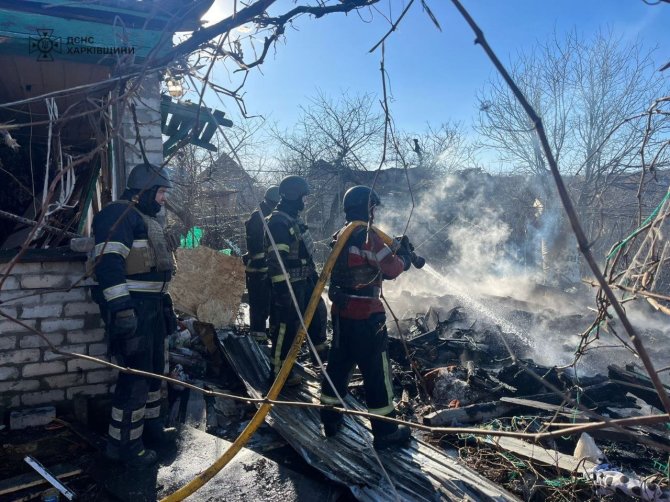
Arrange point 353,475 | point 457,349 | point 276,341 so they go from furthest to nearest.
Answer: point 457,349
point 276,341
point 353,475

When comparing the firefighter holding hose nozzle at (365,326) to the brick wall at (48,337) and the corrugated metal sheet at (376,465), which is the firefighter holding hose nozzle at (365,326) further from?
the brick wall at (48,337)

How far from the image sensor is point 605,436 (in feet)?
Answer: 13.9

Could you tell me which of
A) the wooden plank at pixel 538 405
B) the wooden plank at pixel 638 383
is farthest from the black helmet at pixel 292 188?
the wooden plank at pixel 638 383

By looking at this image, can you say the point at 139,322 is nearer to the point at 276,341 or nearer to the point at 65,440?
the point at 65,440

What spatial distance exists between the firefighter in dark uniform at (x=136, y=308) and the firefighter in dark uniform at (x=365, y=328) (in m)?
1.56

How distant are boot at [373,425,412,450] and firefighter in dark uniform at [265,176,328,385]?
5.50 feet

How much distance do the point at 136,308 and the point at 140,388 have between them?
2.19 ft

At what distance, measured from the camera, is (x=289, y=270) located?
5652 millimetres

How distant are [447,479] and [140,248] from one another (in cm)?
317

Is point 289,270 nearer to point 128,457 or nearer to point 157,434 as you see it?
point 157,434

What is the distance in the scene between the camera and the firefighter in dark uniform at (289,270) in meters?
5.48

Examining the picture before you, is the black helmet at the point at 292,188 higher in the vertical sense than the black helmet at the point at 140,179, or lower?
higher

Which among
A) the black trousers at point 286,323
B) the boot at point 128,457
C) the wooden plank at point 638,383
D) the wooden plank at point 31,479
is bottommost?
the wooden plank at point 31,479

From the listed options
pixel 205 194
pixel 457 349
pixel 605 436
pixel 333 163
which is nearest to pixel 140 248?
pixel 605 436
